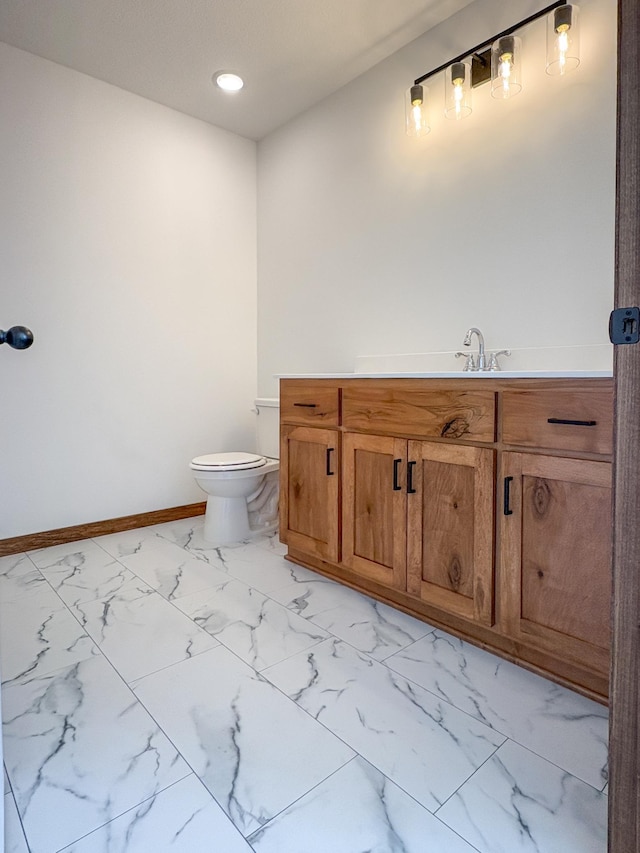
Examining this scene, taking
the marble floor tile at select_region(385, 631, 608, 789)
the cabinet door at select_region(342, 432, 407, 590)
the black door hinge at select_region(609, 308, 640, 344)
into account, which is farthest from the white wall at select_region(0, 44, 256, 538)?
the black door hinge at select_region(609, 308, 640, 344)

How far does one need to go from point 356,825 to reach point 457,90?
2.41 m

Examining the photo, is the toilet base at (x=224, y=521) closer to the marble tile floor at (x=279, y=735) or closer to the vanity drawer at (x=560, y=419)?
the marble tile floor at (x=279, y=735)

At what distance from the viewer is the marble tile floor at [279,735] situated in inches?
36.7

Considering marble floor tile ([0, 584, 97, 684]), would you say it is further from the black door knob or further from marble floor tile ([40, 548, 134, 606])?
the black door knob

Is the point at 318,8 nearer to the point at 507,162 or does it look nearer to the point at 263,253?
the point at 507,162

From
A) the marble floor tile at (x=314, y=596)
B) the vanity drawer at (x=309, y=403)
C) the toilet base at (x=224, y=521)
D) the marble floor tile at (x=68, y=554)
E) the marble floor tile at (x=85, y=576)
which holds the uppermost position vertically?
the vanity drawer at (x=309, y=403)

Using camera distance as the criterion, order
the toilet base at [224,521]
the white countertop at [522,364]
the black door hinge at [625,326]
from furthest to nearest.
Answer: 1. the toilet base at [224,521]
2. the white countertop at [522,364]
3. the black door hinge at [625,326]

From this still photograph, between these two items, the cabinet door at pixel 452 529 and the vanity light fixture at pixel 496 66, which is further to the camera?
the vanity light fixture at pixel 496 66

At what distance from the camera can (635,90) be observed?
0.64 metres

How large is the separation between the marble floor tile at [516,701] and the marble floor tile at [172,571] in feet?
2.98

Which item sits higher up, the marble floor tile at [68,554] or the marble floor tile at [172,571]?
the marble floor tile at [68,554]

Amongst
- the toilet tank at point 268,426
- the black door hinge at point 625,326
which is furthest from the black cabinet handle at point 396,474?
the toilet tank at point 268,426

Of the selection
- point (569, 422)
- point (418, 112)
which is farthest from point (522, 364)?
point (418, 112)

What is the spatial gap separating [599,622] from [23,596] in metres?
1.99
